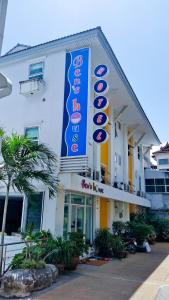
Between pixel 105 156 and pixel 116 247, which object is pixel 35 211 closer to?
pixel 116 247

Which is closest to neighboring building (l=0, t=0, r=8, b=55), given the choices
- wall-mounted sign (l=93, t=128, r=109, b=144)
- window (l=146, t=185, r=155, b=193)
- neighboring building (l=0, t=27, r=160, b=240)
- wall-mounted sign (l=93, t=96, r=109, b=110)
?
neighboring building (l=0, t=27, r=160, b=240)

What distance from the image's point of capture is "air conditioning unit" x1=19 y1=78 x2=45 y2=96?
12.3 metres

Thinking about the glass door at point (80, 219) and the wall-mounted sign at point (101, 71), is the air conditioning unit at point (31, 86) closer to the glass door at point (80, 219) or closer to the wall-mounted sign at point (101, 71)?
the wall-mounted sign at point (101, 71)

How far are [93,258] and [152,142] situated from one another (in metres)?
17.2

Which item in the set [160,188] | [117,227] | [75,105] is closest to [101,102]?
[75,105]

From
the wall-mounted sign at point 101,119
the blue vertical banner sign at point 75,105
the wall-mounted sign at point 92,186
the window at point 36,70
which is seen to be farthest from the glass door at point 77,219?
the window at point 36,70

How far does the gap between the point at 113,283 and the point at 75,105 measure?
683 centimetres

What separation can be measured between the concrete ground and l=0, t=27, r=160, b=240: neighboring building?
2.17m

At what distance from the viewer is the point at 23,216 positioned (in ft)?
35.1

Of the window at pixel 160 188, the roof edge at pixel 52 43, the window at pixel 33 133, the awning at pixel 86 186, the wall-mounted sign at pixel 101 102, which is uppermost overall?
the roof edge at pixel 52 43

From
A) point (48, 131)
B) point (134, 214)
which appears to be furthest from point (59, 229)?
point (134, 214)

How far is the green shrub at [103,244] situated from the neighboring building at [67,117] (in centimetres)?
54

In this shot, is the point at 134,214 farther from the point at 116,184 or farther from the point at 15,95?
the point at 15,95

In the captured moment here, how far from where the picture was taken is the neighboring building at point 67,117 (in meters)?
10.4
